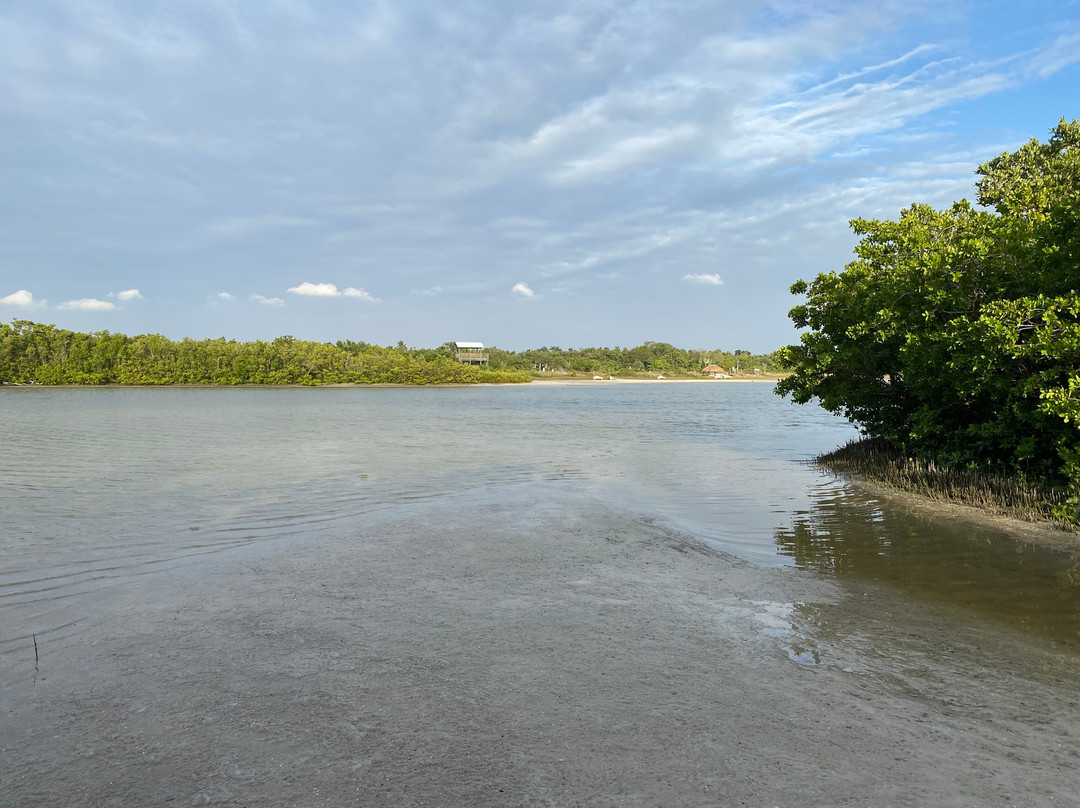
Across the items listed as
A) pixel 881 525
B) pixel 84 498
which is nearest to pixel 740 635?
pixel 881 525

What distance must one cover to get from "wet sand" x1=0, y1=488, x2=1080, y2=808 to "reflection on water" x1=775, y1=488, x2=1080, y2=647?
74 cm

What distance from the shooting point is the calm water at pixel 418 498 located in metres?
8.10

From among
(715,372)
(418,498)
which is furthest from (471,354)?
(418,498)

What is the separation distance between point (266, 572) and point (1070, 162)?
23541 mm

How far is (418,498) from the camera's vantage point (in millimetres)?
14398

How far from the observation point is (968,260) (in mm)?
12266

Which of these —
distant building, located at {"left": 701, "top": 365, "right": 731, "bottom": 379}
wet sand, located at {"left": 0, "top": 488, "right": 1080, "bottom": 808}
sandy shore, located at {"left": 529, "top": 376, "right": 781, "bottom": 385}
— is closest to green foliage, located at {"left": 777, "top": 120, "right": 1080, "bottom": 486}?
wet sand, located at {"left": 0, "top": 488, "right": 1080, "bottom": 808}

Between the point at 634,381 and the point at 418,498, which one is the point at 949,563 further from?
the point at 634,381

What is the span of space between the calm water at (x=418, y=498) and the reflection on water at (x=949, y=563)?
1.3 inches

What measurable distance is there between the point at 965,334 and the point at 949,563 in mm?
4381

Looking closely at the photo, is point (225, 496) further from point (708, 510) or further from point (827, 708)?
point (827, 708)

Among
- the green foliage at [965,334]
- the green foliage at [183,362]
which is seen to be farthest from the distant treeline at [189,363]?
the green foliage at [965,334]

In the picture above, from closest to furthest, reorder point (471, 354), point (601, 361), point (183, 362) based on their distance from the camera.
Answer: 1. point (183, 362)
2. point (471, 354)
3. point (601, 361)

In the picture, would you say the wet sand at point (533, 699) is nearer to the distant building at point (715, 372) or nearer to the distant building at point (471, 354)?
the distant building at point (471, 354)
